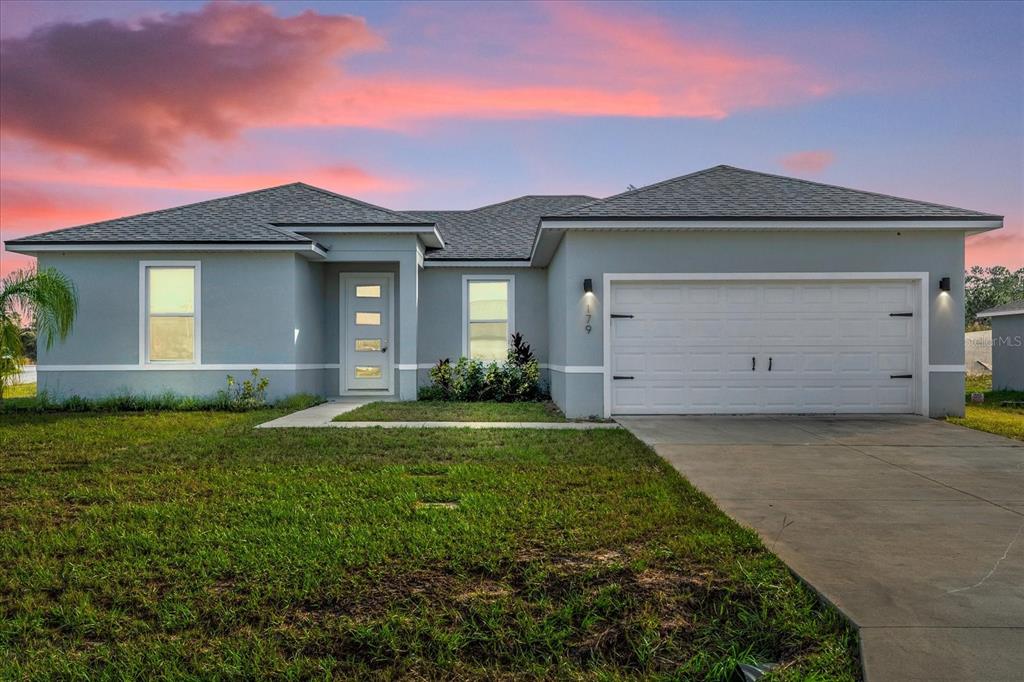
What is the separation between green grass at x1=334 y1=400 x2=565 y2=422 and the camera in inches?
392

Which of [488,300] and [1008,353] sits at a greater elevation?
[488,300]

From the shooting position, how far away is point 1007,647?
256 centimetres

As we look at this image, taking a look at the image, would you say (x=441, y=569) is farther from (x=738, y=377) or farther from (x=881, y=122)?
(x=881, y=122)

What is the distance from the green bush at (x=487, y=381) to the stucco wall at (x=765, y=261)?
3319 mm

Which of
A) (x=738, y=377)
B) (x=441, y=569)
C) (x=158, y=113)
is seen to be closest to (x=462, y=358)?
(x=738, y=377)

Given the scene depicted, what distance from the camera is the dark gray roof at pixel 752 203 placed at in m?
10.0

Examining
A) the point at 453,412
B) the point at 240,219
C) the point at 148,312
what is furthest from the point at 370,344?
the point at 148,312

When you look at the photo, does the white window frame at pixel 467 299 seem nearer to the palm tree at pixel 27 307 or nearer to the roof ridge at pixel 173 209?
the roof ridge at pixel 173 209

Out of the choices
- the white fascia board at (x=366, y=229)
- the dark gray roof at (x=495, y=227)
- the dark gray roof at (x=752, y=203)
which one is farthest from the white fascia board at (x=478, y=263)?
the dark gray roof at (x=752, y=203)

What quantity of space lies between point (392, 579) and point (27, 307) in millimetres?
11843

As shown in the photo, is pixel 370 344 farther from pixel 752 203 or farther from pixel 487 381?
pixel 752 203

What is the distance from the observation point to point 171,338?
1230cm

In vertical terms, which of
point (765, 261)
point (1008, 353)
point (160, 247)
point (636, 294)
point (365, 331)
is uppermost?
point (160, 247)

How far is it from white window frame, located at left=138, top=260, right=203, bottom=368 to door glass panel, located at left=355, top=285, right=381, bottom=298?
3.39 meters
